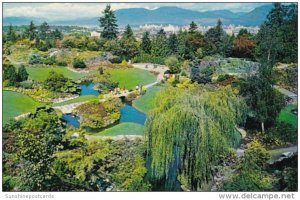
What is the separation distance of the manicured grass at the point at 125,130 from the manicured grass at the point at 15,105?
1.24m

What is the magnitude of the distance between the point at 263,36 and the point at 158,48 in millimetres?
1811

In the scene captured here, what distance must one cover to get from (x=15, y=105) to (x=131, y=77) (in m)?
2.01

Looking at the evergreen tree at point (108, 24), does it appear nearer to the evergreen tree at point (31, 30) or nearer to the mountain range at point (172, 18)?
the mountain range at point (172, 18)

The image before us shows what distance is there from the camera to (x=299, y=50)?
9078 millimetres

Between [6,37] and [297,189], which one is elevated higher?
[6,37]

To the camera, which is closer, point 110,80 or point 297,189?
point 297,189

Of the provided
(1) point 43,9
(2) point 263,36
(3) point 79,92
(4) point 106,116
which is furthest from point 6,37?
(2) point 263,36

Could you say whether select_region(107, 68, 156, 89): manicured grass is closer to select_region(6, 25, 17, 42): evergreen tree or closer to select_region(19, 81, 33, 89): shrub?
select_region(19, 81, 33, 89): shrub

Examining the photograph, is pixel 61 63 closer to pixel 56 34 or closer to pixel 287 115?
pixel 56 34

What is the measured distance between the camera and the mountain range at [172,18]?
9352mm

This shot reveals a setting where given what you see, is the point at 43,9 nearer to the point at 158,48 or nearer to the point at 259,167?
the point at 158,48

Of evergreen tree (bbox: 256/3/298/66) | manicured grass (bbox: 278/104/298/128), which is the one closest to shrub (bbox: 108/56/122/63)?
evergreen tree (bbox: 256/3/298/66)

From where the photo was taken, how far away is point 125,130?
30.4 feet
